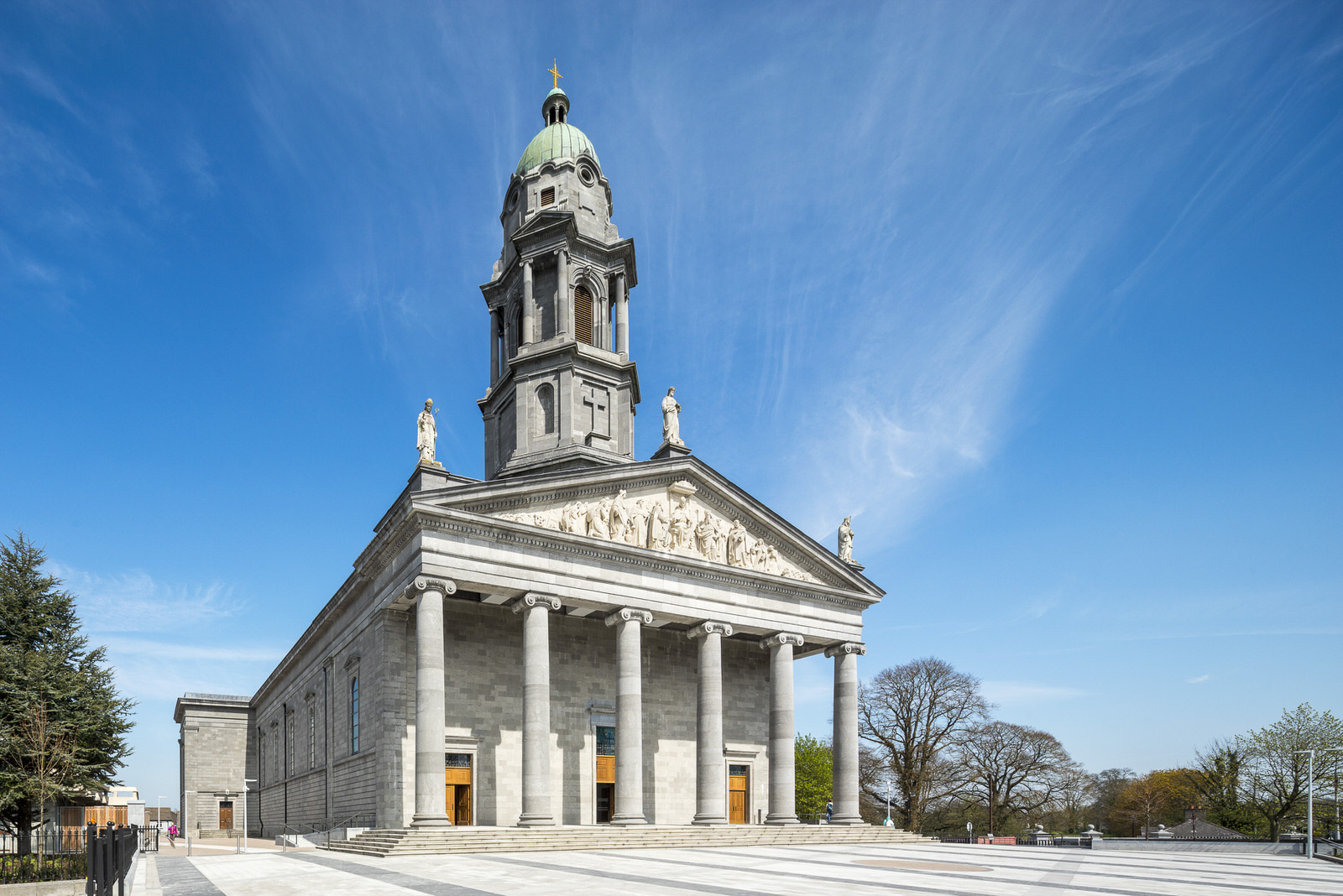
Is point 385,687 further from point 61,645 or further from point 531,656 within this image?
point 61,645

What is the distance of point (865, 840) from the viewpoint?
38625mm

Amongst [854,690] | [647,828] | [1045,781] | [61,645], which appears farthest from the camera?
[1045,781]

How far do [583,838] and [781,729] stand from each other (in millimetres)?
11788

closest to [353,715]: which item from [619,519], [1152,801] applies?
[619,519]

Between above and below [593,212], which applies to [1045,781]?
below

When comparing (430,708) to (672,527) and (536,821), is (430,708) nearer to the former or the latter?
(536,821)

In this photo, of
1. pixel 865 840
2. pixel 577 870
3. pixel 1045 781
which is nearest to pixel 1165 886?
pixel 577 870

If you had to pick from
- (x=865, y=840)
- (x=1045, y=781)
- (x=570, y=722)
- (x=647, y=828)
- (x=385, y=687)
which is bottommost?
(x=1045, y=781)

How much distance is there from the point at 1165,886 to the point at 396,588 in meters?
25.3

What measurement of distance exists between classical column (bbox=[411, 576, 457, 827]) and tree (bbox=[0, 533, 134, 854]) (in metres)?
13.3

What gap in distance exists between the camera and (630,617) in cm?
3594

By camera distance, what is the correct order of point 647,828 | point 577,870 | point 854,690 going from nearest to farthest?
point 577,870, point 647,828, point 854,690

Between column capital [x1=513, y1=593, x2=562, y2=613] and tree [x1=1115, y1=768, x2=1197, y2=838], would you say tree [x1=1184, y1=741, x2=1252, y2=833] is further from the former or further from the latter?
column capital [x1=513, y1=593, x2=562, y2=613]

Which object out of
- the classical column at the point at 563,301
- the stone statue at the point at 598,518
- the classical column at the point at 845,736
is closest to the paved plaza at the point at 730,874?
the classical column at the point at 845,736
